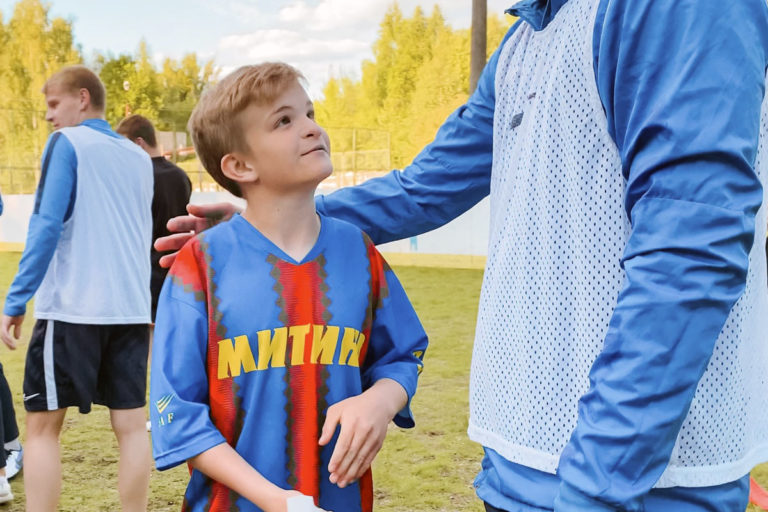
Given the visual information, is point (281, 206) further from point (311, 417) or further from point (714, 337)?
point (714, 337)

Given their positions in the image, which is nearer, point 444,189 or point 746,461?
point 746,461

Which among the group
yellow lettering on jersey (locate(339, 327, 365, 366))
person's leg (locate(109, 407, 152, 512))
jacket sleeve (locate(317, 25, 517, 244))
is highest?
jacket sleeve (locate(317, 25, 517, 244))

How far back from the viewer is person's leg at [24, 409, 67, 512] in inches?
123

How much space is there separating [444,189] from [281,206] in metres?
0.40

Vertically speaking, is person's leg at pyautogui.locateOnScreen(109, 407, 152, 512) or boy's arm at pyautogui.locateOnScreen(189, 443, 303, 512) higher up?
boy's arm at pyautogui.locateOnScreen(189, 443, 303, 512)

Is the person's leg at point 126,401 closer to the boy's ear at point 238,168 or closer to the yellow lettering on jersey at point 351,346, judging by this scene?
the boy's ear at point 238,168

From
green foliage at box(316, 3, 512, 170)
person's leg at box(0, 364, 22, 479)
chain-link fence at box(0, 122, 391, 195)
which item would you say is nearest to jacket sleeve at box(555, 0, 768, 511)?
person's leg at box(0, 364, 22, 479)

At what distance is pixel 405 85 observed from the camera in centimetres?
3597

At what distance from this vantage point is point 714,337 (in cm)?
95

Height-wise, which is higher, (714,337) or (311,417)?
(714,337)

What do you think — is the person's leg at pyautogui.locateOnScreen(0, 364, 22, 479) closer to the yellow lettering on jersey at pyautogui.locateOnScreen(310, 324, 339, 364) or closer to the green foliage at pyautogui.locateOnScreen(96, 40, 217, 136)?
the yellow lettering on jersey at pyautogui.locateOnScreen(310, 324, 339, 364)

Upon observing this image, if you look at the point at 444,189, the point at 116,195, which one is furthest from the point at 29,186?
the point at 444,189

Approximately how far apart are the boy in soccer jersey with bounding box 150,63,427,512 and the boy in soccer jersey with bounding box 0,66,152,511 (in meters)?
1.83

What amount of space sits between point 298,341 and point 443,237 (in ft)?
49.1
